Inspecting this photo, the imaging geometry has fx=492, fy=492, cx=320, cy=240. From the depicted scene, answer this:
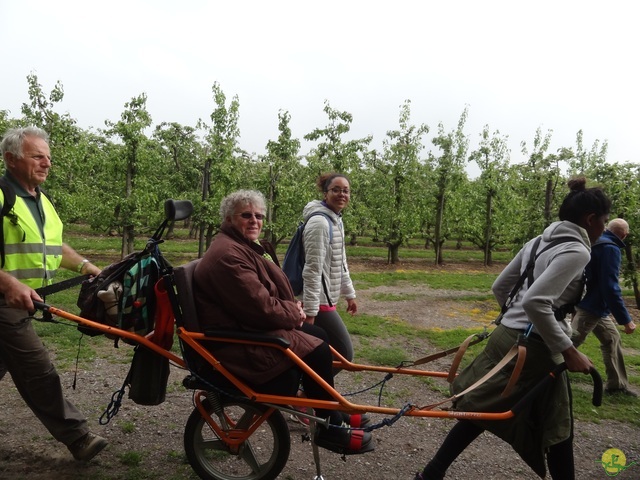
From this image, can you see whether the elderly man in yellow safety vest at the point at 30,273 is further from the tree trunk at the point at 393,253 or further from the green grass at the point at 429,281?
the tree trunk at the point at 393,253

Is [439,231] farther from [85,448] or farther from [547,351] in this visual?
[85,448]

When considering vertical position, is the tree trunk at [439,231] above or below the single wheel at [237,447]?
above

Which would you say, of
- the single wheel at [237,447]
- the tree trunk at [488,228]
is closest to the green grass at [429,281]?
the tree trunk at [488,228]

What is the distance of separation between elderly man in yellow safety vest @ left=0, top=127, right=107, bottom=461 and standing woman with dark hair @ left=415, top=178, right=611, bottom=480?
8.56 feet

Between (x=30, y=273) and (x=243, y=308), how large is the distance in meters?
1.54

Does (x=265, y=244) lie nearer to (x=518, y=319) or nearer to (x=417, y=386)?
(x=518, y=319)

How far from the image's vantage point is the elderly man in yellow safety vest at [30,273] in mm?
3180

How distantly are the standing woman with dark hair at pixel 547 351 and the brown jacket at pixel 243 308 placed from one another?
3.70 feet

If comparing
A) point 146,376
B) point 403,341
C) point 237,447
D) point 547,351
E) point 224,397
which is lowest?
point 403,341

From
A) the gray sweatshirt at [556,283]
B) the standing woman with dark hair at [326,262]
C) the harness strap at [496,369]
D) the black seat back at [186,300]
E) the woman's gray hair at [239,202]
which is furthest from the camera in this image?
the standing woman with dark hair at [326,262]

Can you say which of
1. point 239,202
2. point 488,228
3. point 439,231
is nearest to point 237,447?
point 239,202

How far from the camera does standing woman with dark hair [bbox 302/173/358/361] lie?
395cm

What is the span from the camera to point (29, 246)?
3.27m

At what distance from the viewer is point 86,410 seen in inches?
171
